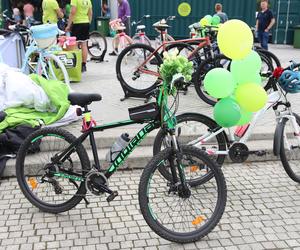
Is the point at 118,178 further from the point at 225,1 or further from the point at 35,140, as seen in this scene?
the point at 225,1

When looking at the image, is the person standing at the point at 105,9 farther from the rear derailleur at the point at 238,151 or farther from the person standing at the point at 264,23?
the rear derailleur at the point at 238,151

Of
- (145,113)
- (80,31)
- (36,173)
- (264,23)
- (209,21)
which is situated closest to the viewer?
(145,113)

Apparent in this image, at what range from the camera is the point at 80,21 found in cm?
913

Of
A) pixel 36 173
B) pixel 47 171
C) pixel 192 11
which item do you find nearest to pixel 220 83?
pixel 47 171

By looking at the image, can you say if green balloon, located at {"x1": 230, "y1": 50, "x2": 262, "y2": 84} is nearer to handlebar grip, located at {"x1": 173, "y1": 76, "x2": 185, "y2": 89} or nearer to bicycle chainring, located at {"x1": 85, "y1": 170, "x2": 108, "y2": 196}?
handlebar grip, located at {"x1": 173, "y1": 76, "x2": 185, "y2": 89}

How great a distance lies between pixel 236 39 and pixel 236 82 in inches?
16.3

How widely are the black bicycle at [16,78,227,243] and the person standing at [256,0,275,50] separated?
928 centimetres

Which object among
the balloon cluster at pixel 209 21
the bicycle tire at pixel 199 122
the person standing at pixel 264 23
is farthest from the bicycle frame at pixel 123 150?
the person standing at pixel 264 23

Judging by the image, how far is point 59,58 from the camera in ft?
24.1

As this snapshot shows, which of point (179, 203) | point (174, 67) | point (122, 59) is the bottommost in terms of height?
point (179, 203)

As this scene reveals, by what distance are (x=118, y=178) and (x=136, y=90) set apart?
244 cm

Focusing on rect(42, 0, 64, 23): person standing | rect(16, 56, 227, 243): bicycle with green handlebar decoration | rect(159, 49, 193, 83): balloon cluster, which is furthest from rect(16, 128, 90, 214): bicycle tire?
rect(42, 0, 64, 23): person standing

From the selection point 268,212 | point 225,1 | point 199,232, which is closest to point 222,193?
point 199,232

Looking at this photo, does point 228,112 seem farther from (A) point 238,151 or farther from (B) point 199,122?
(A) point 238,151
